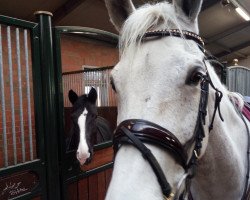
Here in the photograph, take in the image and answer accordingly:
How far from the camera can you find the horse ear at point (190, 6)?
0.98 meters

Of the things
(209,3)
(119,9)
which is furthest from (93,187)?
(209,3)

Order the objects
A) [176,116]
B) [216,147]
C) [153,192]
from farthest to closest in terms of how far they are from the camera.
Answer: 1. [216,147]
2. [176,116]
3. [153,192]

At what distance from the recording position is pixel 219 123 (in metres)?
1.09

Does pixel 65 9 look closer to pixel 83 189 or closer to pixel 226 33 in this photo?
pixel 83 189

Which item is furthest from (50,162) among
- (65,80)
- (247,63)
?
(247,63)

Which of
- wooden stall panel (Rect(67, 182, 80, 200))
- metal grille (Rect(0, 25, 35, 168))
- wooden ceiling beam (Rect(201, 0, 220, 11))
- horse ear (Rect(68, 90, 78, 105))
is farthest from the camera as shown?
wooden ceiling beam (Rect(201, 0, 220, 11))

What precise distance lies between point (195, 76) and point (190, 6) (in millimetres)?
302

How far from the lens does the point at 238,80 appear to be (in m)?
4.17

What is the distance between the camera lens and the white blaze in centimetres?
177

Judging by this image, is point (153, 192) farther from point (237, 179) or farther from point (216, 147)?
point (237, 179)

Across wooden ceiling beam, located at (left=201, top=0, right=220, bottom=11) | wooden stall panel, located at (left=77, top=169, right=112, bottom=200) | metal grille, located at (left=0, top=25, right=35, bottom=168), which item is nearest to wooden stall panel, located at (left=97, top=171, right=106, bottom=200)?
wooden stall panel, located at (left=77, top=169, right=112, bottom=200)

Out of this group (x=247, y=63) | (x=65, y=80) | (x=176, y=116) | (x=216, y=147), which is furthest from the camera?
(x=247, y=63)

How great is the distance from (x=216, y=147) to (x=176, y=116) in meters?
0.40

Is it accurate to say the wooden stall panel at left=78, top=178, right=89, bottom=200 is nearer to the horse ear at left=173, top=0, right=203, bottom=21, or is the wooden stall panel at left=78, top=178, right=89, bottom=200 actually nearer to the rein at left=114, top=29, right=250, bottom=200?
the rein at left=114, top=29, right=250, bottom=200
